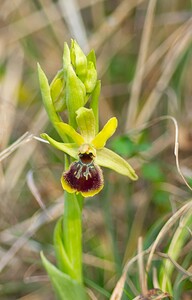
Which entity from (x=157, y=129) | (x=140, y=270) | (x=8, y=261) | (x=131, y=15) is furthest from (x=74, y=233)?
(x=131, y=15)

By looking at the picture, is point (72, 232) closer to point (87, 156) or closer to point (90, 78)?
point (87, 156)

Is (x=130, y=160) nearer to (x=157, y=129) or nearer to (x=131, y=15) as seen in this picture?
(x=157, y=129)

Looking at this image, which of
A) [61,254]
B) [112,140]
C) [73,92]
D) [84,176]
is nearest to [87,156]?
[84,176]

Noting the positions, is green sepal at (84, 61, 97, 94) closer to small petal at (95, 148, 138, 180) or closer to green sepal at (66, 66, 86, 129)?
green sepal at (66, 66, 86, 129)

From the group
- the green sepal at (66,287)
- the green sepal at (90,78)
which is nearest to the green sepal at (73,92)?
the green sepal at (90,78)

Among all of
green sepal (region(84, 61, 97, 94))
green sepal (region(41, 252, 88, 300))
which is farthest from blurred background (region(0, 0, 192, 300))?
green sepal (region(84, 61, 97, 94))
